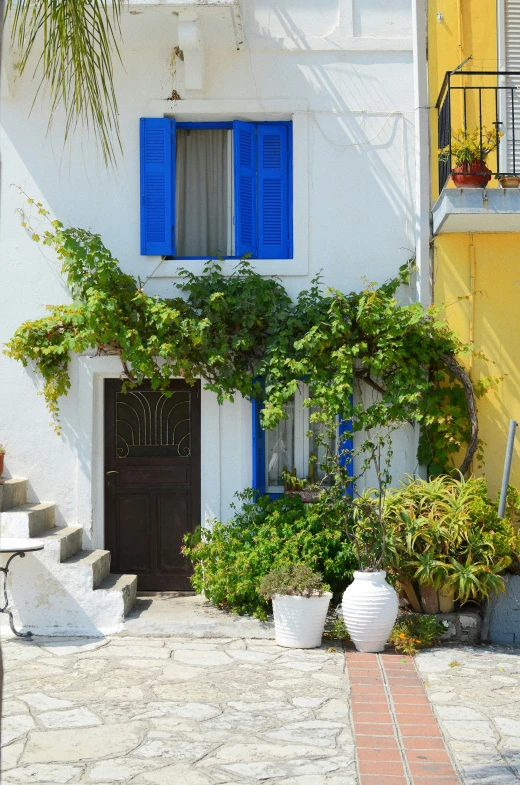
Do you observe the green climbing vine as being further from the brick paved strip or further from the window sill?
the brick paved strip

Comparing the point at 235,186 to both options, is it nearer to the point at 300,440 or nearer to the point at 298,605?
the point at 300,440

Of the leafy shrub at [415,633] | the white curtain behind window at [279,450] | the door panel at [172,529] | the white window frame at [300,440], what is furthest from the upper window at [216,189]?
the leafy shrub at [415,633]

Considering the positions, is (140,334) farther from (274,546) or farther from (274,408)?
(274,546)

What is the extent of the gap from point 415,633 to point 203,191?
496cm

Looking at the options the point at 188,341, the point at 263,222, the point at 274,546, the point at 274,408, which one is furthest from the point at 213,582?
the point at 263,222

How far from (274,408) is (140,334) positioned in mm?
1514

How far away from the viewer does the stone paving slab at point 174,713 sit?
16.6ft

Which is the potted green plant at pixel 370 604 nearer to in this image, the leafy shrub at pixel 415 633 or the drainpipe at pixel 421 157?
the leafy shrub at pixel 415 633

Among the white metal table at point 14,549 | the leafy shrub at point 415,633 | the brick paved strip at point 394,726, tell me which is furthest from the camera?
the white metal table at point 14,549

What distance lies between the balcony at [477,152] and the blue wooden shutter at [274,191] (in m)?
1.53

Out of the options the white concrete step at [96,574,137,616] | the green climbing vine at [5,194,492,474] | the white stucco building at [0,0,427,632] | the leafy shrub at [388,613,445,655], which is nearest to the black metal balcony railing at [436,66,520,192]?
the white stucco building at [0,0,427,632]

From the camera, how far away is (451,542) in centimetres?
787

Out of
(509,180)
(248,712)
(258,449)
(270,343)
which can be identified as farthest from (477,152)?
(248,712)

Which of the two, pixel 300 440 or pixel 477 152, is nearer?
pixel 477 152
